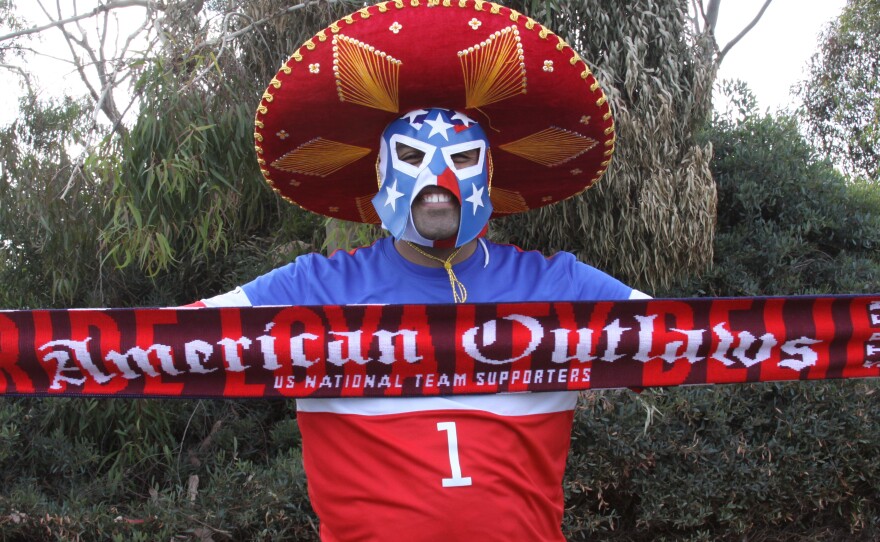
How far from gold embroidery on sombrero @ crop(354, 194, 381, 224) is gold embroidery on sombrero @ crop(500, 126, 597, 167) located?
505 mm

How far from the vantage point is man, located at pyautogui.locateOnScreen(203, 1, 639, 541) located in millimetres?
2170

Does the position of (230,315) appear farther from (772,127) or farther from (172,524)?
(772,127)

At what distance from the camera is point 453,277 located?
240cm

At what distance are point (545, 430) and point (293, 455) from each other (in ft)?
9.87

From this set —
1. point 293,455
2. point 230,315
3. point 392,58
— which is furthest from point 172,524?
point 392,58

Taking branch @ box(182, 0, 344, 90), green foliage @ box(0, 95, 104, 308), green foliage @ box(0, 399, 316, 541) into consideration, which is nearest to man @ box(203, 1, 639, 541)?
green foliage @ box(0, 399, 316, 541)

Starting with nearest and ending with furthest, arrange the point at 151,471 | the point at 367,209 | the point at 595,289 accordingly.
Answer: the point at 595,289 → the point at 367,209 → the point at 151,471

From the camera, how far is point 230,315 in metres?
2.33

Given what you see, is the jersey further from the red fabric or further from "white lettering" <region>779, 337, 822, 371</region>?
"white lettering" <region>779, 337, 822, 371</region>

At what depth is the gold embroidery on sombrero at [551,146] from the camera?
254 cm

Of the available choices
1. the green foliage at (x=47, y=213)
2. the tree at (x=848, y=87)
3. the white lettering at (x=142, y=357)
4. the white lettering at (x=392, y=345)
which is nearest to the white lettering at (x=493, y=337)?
the white lettering at (x=392, y=345)

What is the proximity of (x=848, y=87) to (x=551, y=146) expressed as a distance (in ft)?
57.4

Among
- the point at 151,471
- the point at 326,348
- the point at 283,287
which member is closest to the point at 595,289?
the point at 326,348

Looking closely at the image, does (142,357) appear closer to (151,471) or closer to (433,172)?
(433,172)
